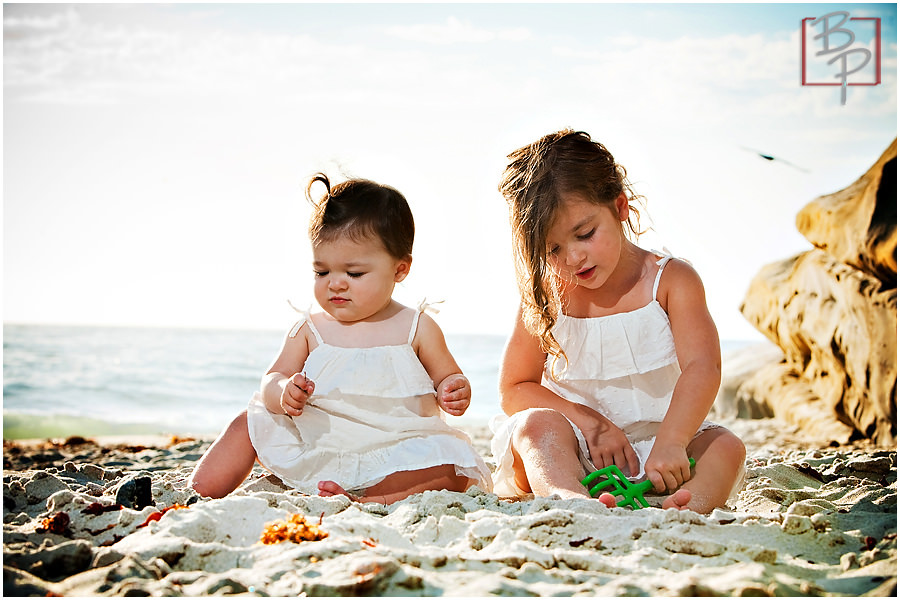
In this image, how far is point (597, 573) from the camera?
5.40 ft

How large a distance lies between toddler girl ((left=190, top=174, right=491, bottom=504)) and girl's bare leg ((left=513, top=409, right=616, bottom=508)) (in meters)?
0.20

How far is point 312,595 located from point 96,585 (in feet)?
1.50

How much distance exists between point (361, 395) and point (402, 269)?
0.48 meters

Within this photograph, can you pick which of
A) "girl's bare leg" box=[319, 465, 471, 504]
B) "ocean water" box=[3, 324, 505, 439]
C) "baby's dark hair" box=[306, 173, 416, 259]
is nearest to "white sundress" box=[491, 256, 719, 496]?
"girl's bare leg" box=[319, 465, 471, 504]

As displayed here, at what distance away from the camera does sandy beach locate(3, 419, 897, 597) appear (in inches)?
61.2

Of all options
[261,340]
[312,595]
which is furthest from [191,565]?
[261,340]

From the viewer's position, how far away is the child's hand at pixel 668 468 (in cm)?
235

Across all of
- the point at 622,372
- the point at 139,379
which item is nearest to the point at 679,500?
the point at 622,372

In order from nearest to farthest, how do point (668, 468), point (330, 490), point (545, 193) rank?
point (668, 468) < point (330, 490) < point (545, 193)

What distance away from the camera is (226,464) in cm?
A: 265

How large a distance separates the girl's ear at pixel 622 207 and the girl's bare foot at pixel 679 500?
3.26ft

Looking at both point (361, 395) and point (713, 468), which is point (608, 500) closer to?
point (713, 468)

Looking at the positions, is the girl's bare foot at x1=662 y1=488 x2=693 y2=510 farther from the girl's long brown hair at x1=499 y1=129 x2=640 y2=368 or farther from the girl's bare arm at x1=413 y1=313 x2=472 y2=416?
the girl's bare arm at x1=413 y1=313 x2=472 y2=416

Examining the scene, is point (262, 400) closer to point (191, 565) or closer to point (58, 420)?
point (191, 565)
